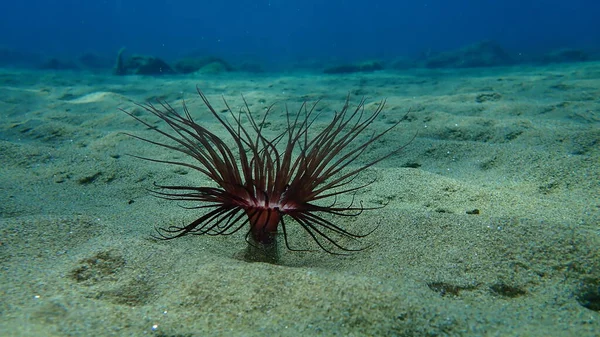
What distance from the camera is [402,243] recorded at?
87.1 inches

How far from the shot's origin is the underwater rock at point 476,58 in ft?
59.4

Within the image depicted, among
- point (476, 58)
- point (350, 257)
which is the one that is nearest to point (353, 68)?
point (476, 58)

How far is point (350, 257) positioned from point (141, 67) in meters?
16.5

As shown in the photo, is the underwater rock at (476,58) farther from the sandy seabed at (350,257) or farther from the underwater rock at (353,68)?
the sandy seabed at (350,257)

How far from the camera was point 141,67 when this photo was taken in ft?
52.7

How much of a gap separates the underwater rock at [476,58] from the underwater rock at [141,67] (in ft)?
43.3

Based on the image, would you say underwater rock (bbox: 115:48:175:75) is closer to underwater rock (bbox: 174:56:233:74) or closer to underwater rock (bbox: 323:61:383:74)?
underwater rock (bbox: 174:56:233:74)

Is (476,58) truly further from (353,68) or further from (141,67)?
(141,67)

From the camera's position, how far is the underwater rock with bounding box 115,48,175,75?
16078 millimetres

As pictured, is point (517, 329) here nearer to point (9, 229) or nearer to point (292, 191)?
point (292, 191)

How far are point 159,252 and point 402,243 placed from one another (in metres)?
1.44

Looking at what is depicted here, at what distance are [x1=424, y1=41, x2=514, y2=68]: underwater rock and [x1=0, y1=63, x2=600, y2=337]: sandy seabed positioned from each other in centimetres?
1587

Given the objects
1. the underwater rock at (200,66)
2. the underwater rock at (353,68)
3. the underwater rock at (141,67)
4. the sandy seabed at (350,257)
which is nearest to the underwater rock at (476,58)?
the underwater rock at (353,68)

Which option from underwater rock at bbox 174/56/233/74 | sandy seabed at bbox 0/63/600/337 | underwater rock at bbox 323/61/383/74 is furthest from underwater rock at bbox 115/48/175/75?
sandy seabed at bbox 0/63/600/337
